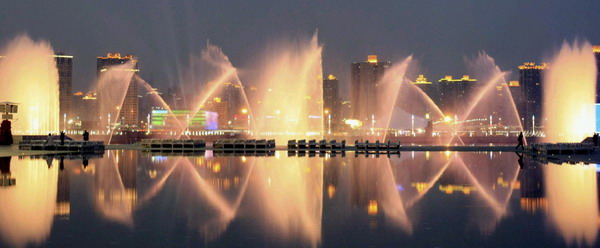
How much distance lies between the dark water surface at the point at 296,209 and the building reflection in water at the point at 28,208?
28 mm

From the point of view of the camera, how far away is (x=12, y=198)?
16.7 m

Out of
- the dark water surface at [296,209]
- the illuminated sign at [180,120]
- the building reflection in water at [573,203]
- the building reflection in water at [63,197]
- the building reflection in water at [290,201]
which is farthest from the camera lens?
the illuminated sign at [180,120]

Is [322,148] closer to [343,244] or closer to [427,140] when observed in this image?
[427,140]

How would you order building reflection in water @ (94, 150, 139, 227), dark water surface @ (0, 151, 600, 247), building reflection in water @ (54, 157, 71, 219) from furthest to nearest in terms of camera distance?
building reflection in water @ (94, 150, 139, 227), building reflection in water @ (54, 157, 71, 219), dark water surface @ (0, 151, 600, 247)

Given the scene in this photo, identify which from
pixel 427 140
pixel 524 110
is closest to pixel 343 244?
pixel 427 140

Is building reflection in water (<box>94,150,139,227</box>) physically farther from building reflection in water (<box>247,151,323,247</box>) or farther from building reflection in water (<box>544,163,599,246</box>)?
building reflection in water (<box>544,163,599,246</box>)

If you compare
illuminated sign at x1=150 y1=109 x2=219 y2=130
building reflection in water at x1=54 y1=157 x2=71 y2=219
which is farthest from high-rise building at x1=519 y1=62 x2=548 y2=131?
building reflection in water at x1=54 y1=157 x2=71 y2=219

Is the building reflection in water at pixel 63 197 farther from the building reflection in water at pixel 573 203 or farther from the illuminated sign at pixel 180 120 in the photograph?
the illuminated sign at pixel 180 120

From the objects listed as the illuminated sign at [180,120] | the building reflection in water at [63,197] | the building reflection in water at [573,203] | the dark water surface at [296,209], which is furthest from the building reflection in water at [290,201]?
the illuminated sign at [180,120]

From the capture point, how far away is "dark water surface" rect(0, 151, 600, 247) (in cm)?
1135

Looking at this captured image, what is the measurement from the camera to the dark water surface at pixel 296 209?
11.4 meters

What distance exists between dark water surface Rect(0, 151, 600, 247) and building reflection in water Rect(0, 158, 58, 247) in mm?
28

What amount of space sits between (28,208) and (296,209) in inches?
249

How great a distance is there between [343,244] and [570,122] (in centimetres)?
7470
